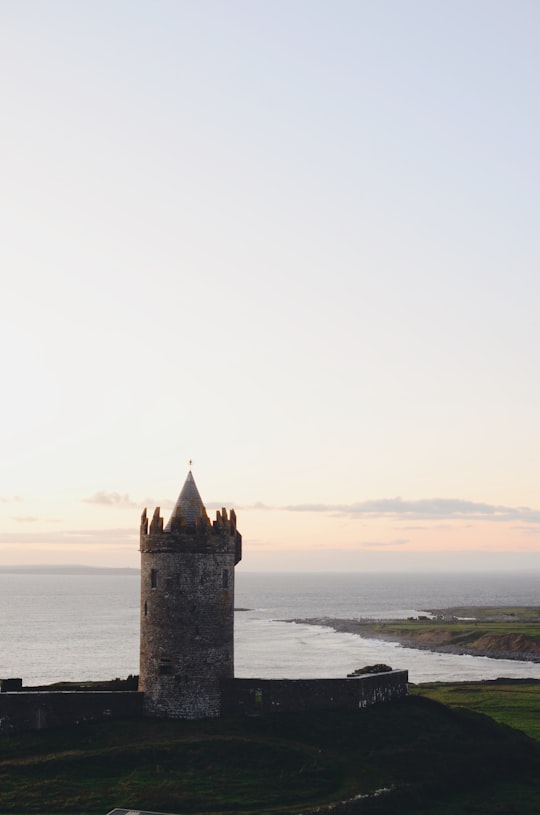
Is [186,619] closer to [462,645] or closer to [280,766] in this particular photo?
[280,766]

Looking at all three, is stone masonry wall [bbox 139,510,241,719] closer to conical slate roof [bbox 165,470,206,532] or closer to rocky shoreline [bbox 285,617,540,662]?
conical slate roof [bbox 165,470,206,532]

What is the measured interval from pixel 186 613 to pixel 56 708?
7460 millimetres

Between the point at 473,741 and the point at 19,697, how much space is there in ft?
70.5

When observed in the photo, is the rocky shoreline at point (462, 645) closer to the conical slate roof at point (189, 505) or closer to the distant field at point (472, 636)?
the distant field at point (472, 636)

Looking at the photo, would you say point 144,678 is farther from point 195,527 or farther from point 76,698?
point 195,527

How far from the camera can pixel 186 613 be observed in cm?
4397

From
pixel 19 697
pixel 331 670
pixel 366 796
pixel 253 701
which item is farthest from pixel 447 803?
pixel 331 670

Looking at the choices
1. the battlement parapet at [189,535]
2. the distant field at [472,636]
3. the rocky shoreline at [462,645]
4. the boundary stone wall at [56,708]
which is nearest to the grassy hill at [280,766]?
the boundary stone wall at [56,708]

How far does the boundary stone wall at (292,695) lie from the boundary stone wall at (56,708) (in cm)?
532

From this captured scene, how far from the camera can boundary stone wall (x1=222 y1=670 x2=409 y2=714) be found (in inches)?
1697

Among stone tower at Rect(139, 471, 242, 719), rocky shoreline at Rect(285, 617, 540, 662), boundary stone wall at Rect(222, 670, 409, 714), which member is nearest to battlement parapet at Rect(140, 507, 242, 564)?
stone tower at Rect(139, 471, 242, 719)

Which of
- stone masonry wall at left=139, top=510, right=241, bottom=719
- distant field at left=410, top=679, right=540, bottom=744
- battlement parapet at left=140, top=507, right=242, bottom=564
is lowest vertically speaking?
distant field at left=410, top=679, right=540, bottom=744

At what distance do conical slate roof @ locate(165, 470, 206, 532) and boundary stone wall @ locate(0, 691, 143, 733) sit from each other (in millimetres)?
8794

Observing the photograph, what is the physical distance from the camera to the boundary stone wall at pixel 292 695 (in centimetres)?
4309
